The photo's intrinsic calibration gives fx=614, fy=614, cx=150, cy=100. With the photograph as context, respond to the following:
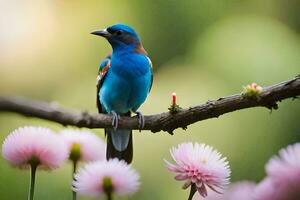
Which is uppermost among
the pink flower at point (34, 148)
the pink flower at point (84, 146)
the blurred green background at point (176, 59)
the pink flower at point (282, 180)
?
the blurred green background at point (176, 59)

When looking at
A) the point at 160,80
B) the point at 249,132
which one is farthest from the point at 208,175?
the point at 160,80

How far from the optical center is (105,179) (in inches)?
29.0

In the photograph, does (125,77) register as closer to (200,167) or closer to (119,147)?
(119,147)

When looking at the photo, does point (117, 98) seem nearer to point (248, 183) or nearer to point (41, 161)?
point (41, 161)

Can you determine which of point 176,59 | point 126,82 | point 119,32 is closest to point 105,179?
point 119,32

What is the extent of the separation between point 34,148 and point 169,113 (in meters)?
0.48

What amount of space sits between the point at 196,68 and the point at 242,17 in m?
0.60

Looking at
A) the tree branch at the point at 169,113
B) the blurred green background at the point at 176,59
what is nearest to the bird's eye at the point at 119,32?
the tree branch at the point at 169,113

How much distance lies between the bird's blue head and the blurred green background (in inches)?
28.7

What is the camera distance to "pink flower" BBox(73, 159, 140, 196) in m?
0.72

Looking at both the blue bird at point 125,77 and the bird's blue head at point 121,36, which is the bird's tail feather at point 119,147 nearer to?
the blue bird at point 125,77

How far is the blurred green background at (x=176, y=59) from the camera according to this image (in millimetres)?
3004

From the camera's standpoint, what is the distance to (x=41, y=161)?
0.81 meters

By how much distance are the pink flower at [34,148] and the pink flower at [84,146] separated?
0.05m
